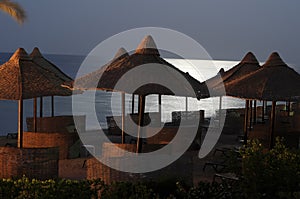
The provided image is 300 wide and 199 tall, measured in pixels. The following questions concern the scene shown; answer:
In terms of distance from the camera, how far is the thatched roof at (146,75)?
23.7 feet

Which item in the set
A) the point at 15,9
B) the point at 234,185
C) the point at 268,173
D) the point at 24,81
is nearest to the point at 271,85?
the point at 234,185

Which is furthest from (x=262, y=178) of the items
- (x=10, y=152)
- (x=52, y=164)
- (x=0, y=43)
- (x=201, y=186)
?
Result: (x=0, y=43)

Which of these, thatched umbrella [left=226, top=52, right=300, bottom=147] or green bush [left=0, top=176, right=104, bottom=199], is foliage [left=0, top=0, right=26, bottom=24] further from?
green bush [left=0, top=176, right=104, bottom=199]

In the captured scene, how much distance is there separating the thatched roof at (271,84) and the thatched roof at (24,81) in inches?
135

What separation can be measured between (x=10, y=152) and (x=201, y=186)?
124 inches

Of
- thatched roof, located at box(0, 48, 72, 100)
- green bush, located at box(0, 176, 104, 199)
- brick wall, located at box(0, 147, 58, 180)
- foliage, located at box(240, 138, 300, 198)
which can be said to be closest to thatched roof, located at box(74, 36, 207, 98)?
thatched roof, located at box(0, 48, 72, 100)

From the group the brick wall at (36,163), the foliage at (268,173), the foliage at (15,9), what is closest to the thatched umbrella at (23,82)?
the brick wall at (36,163)

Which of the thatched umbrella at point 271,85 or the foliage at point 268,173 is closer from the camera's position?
the foliage at point 268,173

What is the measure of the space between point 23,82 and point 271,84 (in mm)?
4433

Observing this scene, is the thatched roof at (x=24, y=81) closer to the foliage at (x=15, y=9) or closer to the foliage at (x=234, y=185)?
the foliage at (x=234, y=185)

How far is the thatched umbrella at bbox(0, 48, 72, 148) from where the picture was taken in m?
7.63

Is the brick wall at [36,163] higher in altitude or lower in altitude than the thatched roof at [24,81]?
lower

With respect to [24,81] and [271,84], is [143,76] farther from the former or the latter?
[271,84]

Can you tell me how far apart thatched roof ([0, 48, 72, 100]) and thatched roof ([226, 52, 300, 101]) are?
344 centimetres
